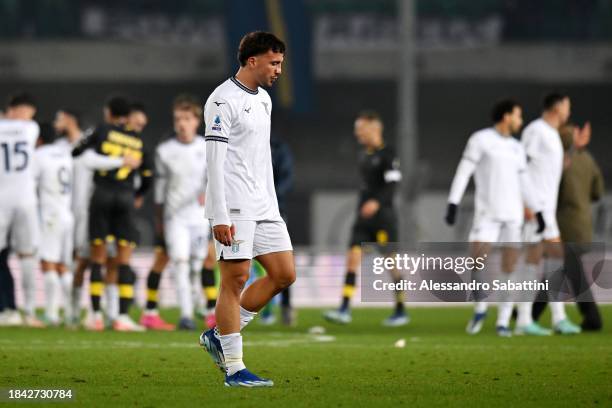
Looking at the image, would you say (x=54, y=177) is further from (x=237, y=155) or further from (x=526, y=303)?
(x=237, y=155)

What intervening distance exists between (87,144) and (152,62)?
20985 millimetres

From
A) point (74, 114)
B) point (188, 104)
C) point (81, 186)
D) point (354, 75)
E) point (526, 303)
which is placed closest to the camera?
point (526, 303)

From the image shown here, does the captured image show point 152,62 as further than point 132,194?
Yes

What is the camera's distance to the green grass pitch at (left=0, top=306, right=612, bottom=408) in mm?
7906

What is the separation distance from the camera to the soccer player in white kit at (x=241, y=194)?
809cm

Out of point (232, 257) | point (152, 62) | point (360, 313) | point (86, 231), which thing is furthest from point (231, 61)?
point (232, 257)

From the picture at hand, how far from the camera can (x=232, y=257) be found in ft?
26.7

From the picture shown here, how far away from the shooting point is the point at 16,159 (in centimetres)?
1461

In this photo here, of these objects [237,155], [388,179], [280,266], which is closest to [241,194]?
[237,155]

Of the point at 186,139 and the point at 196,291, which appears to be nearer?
the point at 186,139

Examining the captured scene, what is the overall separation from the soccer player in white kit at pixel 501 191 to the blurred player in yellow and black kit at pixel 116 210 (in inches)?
126

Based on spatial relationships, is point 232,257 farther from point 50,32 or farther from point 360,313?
point 50,32

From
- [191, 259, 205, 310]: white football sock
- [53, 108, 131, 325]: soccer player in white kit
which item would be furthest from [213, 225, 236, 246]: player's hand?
[191, 259, 205, 310]: white football sock

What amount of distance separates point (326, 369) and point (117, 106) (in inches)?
203
